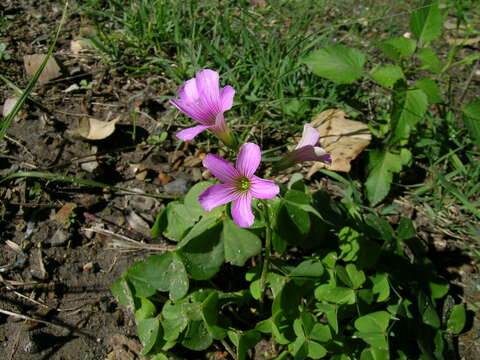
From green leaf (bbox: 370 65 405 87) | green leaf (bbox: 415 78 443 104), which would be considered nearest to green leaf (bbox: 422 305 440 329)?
green leaf (bbox: 415 78 443 104)

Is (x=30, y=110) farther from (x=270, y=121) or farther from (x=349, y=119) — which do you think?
(x=349, y=119)

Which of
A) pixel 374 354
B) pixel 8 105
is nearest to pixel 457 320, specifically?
pixel 374 354

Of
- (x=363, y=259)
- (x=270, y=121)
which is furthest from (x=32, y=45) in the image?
(x=363, y=259)

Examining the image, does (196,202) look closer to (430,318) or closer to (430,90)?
(430,318)

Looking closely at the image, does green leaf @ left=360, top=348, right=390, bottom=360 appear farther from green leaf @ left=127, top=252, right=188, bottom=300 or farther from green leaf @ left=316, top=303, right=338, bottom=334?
green leaf @ left=127, top=252, right=188, bottom=300

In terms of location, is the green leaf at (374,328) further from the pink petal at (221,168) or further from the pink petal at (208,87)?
the pink petal at (208,87)

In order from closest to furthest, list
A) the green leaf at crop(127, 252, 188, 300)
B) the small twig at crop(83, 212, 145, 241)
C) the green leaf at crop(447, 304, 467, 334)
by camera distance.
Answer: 1. the green leaf at crop(127, 252, 188, 300)
2. the green leaf at crop(447, 304, 467, 334)
3. the small twig at crop(83, 212, 145, 241)
